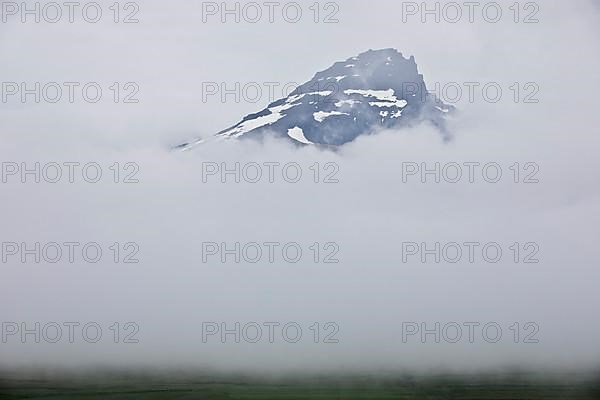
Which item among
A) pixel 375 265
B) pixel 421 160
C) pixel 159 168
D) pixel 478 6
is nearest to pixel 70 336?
pixel 159 168

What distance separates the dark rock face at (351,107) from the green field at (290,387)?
1128 millimetres

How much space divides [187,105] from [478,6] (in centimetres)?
150

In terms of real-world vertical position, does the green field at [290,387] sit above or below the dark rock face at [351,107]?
below

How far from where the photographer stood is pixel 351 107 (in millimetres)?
4199

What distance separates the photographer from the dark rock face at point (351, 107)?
4191 millimetres

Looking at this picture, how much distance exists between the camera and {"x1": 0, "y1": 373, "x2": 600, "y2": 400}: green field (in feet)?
13.6

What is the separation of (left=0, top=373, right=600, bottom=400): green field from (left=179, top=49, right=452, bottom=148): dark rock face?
1.13m

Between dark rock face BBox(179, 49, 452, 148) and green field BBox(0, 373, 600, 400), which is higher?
dark rock face BBox(179, 49, 452, 148)

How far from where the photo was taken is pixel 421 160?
13.9 ft

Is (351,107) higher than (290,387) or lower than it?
higher

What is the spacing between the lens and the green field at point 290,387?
13.6 ft

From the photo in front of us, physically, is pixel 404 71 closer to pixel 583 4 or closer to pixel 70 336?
pixel 583 4

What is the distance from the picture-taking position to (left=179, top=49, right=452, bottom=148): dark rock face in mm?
4191

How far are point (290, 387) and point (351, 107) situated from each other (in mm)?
1360
